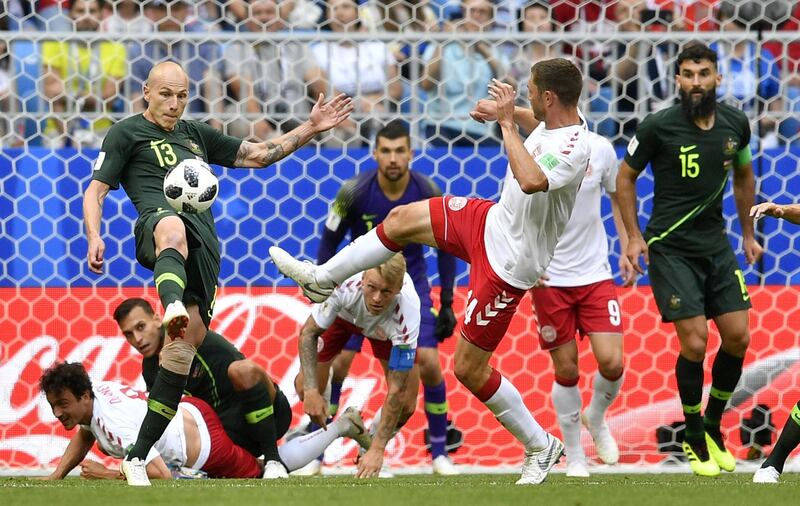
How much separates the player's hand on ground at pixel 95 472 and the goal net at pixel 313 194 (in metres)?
1.00

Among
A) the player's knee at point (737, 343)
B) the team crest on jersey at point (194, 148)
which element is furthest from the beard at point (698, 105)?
the team crest on jersey at point (194, 148)

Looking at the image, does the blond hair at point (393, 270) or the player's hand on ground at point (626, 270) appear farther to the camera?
the player's hand on ground at point (626, 270)

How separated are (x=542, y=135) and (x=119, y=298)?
119 inches

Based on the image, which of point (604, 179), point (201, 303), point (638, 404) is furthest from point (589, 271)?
point (201, 303)

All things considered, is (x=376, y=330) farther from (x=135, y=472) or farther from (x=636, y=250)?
(x=135, y=472)

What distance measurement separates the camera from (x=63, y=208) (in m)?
7.61

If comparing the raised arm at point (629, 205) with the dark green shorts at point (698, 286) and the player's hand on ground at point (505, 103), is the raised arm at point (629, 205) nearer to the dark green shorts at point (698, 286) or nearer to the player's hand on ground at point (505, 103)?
the dark green shorts at point (698, 286)

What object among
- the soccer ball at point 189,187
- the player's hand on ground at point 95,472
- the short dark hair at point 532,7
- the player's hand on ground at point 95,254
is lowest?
the player's hand on ground at point 95,472

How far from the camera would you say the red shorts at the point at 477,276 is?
5.70 m

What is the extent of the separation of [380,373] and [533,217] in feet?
7.83

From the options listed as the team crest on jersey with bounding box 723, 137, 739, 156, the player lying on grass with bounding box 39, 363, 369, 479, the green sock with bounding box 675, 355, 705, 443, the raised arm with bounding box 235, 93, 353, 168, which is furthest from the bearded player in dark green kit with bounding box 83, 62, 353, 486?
the team crest on jersey with bounding box 723, 137, 739, 156

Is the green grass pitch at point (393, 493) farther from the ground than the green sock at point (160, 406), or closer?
closer

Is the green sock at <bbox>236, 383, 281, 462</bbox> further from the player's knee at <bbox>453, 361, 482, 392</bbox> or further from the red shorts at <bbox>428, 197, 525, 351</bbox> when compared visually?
the red shorts at <bbox>428, 197, 525, 351</bbox>

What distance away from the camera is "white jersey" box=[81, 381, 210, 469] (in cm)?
653
